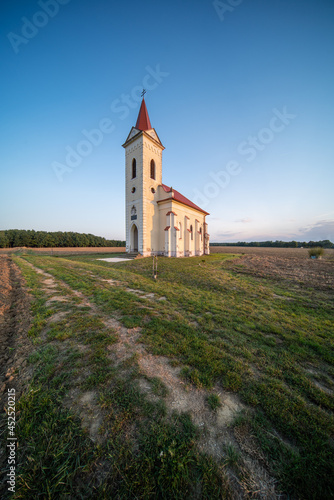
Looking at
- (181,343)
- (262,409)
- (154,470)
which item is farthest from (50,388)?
(262,409)

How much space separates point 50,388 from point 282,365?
3.56m

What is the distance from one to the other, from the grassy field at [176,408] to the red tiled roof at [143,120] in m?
24.2

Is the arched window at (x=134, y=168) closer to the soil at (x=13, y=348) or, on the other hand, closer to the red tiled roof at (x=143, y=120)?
the red tiled roof at (x=143, y=120)

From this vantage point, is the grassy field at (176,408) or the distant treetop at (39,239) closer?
the grassy field at (176,408)

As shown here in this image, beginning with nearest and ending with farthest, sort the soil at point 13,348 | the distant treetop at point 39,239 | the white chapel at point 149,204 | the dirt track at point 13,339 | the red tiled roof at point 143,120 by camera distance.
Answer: the soil at point 13,348 → the dirt track at point 13,339 → the white chapel at point 149,204 → the red tiled roof at point 143,120 → the distant treetop at point 39,239

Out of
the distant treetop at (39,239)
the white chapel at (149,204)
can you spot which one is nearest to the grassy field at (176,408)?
the white chapel at (149,204)

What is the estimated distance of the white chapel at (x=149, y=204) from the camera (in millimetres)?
19688

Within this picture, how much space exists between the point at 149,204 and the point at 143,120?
11343mm

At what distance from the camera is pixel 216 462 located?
58.5 inches

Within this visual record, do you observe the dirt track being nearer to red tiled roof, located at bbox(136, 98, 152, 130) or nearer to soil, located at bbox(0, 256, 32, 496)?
soil, located at bbox(0, 256, 32, 496)

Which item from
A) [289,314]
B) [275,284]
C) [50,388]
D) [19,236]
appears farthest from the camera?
[19,236]

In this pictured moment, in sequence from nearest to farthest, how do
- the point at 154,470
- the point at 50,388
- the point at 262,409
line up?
the point at 154,470 → the point at 262,409 → the point at 50,388

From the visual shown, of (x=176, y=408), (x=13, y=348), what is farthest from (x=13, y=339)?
(x=176, y=408)

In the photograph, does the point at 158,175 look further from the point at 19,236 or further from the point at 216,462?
the point at 19,236
